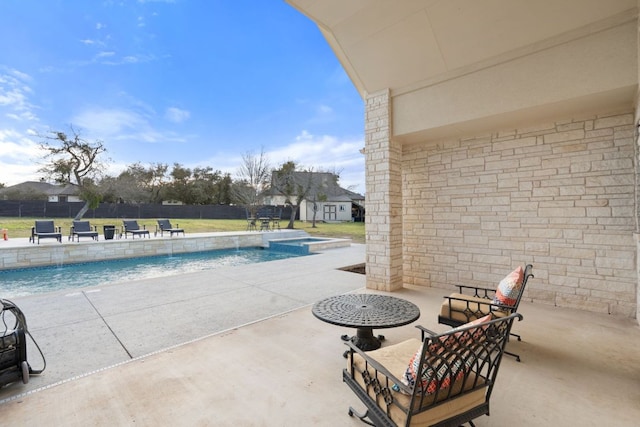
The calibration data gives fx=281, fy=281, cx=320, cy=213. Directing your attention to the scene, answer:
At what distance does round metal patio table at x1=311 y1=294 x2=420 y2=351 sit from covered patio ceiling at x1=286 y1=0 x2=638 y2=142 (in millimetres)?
2944

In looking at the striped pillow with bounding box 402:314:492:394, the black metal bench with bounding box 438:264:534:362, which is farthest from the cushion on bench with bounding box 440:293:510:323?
the striped pillow with bounding box 402:314:492:394

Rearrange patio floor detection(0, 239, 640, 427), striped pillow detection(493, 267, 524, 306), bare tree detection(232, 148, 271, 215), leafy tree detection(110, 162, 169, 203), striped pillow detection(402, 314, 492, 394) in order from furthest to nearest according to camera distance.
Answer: leafy tree detection(110, 162, 169, 203), bare tree detection(232, 148, 271, 215), striped pillow detection(493, 267, 524, 306), patio floor detection(0, 239, 640, 427), striped pillow detection(402, 314, 492, 394)

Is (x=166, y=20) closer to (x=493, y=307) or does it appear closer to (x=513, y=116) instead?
(x=513, y=116)

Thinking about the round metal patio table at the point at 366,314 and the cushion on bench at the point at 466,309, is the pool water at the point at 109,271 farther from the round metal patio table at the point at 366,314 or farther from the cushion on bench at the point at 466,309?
the cushion on bench at the point at 466,309

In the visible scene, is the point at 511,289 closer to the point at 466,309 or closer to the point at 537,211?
the point at 466,309

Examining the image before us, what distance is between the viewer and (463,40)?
12.3ft

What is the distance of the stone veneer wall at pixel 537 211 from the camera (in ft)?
12.1

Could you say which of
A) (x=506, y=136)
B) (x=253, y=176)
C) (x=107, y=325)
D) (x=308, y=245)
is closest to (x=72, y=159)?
(x=253, y=176)

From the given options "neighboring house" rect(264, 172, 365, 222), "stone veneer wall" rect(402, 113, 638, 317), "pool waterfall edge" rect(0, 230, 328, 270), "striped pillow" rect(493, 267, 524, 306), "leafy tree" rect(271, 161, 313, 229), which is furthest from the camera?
"neighboring house" rect(264, 172, 365, 222)

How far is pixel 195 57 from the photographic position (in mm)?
13742

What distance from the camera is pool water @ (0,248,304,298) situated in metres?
6.74

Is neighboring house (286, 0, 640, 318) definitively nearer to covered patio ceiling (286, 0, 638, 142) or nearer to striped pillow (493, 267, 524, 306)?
covered patio ceiling (286, 0, 638, 142)

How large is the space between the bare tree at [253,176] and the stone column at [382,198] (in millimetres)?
14699

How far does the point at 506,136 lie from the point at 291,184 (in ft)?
54.6
